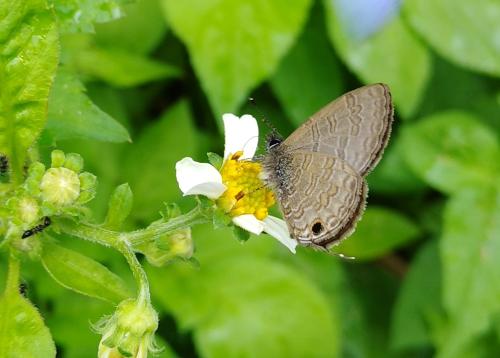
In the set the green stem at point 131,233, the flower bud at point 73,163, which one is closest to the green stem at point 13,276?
the green stem at point 131,233

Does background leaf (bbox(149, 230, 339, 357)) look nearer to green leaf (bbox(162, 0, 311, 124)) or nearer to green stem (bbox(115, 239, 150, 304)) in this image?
green leaf (bbox(162, 0, 311, 124))

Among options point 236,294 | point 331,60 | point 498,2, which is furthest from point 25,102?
point 498,2

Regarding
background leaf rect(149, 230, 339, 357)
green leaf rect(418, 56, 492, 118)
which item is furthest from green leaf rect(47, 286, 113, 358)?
green leaf rect(418, 56, 492, 118)

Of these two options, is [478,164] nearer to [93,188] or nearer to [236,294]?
[236,294]

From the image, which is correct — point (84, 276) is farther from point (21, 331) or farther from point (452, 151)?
point (452, 151)

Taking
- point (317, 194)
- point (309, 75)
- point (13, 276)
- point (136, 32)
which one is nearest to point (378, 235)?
point (309, 75)

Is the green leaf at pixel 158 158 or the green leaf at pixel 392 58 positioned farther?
the green leaf at pixel 392 58

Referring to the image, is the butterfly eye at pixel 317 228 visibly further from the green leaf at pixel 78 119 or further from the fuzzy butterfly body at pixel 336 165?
the green leaf at pixel 78 119
